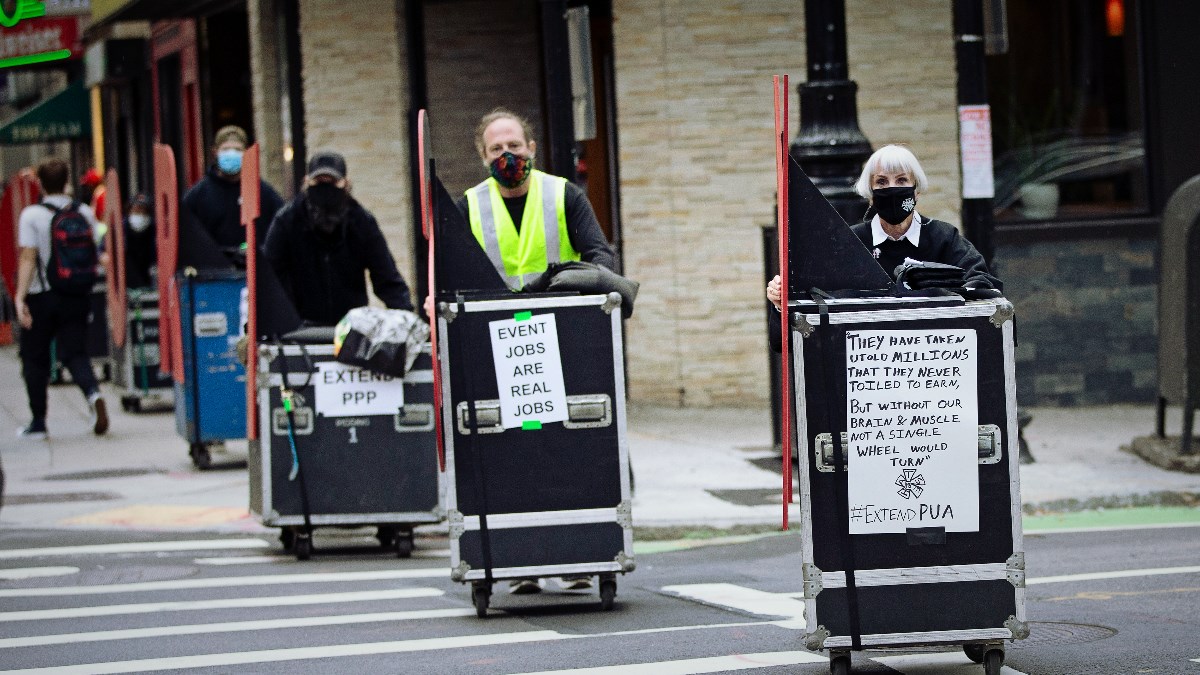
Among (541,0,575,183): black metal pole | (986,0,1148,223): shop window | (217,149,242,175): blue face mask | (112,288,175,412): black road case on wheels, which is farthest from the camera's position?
(112,288,175,412): black road case on wheels

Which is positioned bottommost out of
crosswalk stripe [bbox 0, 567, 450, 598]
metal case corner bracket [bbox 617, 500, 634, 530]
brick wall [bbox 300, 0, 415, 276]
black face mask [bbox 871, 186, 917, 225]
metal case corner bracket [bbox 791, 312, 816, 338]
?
crosswalk stripe [bbox 0, 567, 450, 598]

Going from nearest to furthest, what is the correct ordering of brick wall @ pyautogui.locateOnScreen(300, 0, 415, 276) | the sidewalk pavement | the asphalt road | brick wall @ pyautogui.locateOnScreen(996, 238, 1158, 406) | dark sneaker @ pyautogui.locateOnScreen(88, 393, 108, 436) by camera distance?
the asphalt road, the sidewalk pavement, brick wall @ pyautogui.locateOnScreen(996, 238, 1158, 406), dark sneaker @ pyautogui.locateOnScreen(88, 393, 108, 436), brick wall @ pyautogui.locateOnScreen(300, 0, 415, 276)

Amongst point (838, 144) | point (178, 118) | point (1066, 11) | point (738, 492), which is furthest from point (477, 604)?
point (178, 118)

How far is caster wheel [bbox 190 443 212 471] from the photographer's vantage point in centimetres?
1273

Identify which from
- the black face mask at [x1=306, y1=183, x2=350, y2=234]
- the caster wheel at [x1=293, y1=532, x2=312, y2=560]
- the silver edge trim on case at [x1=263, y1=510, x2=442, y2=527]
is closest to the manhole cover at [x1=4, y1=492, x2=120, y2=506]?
the caster wheel at [x1=293, y1=532, x2=312, y2=560]

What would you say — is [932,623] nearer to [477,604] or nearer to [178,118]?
[477,604]

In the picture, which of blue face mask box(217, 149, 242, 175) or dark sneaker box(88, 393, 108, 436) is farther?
dark sneaker box(88, 393, 108, 436)

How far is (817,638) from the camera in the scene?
593 cm

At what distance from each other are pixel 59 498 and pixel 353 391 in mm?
3568

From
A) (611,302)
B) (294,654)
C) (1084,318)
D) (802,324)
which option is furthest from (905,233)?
(1084,318)

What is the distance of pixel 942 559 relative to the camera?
603cm

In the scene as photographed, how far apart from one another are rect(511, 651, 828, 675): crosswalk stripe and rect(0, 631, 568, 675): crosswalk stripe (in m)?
0.63

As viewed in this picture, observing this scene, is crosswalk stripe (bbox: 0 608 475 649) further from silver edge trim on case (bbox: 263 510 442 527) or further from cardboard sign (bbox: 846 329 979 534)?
cardboard sign (bbox: 846 329 979 534)

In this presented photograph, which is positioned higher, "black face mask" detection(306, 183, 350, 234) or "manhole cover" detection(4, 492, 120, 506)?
"black face mask" detection(306, 183, 350, 234)
